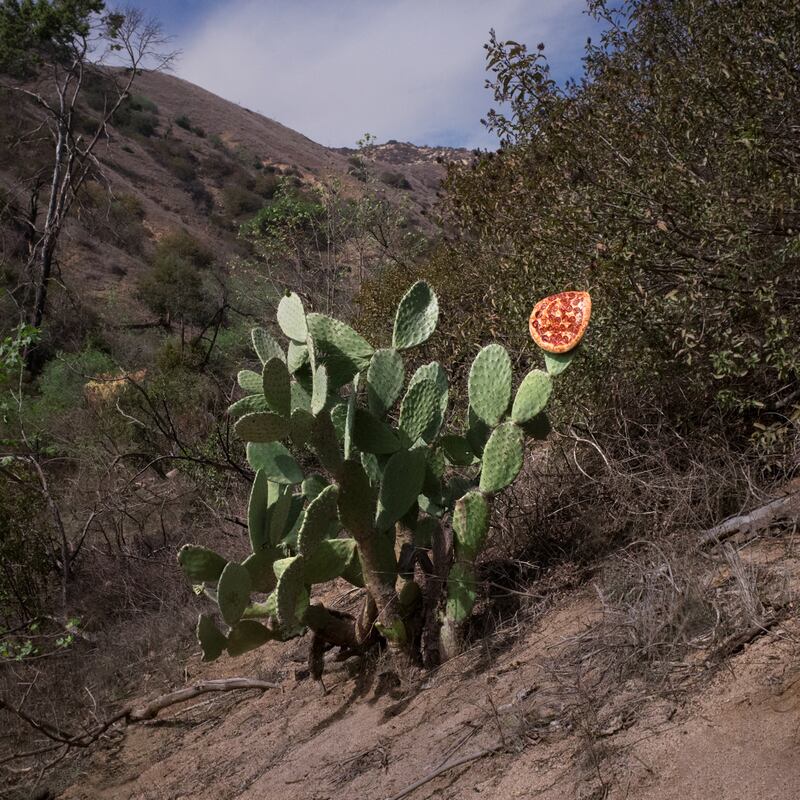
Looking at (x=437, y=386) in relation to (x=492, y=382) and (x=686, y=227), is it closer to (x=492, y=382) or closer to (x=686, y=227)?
(x=492, y=382)

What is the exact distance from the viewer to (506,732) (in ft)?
8.83

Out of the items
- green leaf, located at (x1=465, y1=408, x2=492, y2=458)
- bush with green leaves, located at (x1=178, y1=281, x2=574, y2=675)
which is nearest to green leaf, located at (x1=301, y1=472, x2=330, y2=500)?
bush with green leaves, located at (x1=178, y1=281, x2=574, y2=675)

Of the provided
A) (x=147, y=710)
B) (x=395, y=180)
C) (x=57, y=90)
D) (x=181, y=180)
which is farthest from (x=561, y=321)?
(x=395, y=180)

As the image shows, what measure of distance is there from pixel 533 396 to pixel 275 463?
116 cm

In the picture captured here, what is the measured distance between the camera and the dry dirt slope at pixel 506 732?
2.25 metres

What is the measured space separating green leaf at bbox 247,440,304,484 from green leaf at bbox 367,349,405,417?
0.45m

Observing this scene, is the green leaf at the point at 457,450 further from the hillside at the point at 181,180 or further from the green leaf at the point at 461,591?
the hillside at the point at 181,180

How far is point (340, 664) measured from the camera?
4.04 m

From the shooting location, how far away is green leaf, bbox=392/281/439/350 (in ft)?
12.1

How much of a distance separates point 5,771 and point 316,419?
8.37ft

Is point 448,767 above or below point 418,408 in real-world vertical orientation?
below

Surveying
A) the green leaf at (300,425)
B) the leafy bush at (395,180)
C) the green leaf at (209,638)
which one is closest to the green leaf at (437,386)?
the green leaf at (300,425)

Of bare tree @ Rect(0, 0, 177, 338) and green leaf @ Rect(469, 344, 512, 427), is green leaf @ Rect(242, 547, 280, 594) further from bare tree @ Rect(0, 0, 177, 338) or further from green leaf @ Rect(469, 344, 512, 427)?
bare tree @ Rect(0, 0, 177, 338)

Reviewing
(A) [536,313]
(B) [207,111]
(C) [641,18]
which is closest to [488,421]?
(A) [536,313]
